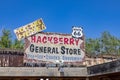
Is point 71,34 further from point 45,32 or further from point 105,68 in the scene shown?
point 105,68

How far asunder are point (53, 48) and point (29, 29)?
173cm

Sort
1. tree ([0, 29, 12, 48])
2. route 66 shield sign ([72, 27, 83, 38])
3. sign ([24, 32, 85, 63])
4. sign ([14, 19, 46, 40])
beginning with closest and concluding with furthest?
1. sign ([24, 32, 85, 63])
2. sign ([14, 19, 46, 40])
3. route 66 shield sign ([72, 27, 83, 38])
4. tree ([0, 29, 12, 48])

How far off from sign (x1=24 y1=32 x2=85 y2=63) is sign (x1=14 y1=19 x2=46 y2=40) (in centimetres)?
26

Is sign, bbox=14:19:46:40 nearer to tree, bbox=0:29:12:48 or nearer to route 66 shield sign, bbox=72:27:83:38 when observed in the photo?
route 66 shield sign, bbox=72:27:83:38

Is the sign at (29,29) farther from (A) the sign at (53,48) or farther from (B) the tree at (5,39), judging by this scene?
(B) the tree at (5,39)

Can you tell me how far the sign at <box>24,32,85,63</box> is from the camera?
1855 cm

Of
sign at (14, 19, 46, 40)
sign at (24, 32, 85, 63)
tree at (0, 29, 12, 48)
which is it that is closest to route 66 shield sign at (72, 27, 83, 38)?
sign at (24, 32, 85, 63)

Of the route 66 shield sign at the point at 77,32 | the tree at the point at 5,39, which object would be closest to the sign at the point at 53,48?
the route 66 shield sign at the point at 77,32

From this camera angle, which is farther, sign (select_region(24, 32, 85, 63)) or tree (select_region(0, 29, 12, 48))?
tree (select_region(0, 29, 12, 48))

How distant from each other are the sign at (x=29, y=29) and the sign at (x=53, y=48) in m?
0.26

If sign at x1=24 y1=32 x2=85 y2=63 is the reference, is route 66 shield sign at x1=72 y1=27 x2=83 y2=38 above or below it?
above

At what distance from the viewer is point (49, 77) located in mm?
18375

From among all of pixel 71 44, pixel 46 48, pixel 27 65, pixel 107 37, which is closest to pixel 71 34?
pixel 71 44

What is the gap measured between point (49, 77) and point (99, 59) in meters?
3.97
